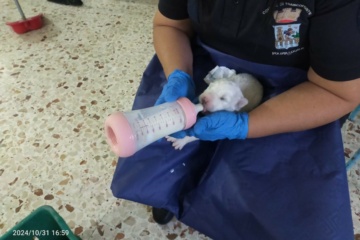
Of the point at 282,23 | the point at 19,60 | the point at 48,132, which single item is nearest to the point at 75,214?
the point at 48,132

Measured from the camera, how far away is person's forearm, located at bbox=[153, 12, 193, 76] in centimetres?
72

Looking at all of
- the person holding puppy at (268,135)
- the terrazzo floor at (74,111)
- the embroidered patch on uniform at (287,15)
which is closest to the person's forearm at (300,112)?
the person holding puppy at (268,135)

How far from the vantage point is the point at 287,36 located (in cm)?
58

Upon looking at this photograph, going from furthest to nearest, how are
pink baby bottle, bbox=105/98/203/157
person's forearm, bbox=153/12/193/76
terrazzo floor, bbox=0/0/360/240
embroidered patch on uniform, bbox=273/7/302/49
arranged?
terrazzo floor, bbox=0/0/360/240 < person's forearm, bbox=153/12/193/76 < embroidered patch on uniform, bbox=273/7/302/49 < pink baby bottle, bbox=105/98/203/157

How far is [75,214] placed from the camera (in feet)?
2.79

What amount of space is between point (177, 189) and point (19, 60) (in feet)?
3.55

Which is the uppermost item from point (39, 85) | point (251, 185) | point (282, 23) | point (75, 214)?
point (282, 23)

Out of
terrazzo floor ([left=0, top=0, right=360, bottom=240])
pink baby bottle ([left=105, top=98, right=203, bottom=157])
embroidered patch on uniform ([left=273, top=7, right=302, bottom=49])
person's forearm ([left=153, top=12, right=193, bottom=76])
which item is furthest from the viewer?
terrazzo floor ([left=0, top=0, right=360, bottom=240])

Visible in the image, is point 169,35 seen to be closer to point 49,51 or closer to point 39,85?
point 39,85

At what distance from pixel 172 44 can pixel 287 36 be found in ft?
0.96

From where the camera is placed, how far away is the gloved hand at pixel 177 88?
0.59 metres

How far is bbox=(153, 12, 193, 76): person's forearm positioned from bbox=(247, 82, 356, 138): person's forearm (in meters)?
0.22

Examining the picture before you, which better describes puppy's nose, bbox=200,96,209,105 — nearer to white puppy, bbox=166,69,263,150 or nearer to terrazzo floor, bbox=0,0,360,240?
white puppy, bbox=166,69,263,150

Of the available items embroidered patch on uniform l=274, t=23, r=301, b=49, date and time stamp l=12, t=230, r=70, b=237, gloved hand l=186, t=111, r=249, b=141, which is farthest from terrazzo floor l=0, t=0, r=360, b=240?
embroidered patch on uniform l=274, t=23, r=301, b=49
